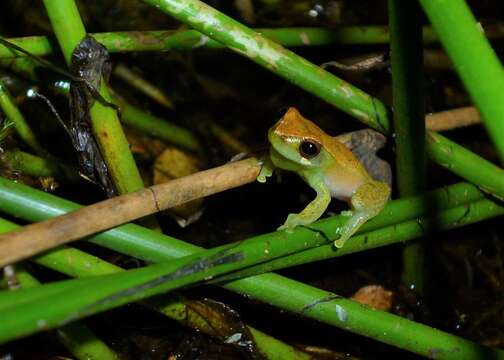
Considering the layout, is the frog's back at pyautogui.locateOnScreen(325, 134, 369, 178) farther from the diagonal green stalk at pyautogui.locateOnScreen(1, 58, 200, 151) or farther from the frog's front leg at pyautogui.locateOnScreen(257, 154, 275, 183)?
the diagonal green stalk at pyautogui.locateOnScreen(1, 58, 200, 151)

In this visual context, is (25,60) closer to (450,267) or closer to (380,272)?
(380,272)

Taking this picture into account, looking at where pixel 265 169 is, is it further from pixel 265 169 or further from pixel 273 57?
pixel 273 57

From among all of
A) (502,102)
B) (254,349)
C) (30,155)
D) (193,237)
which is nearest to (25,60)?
(30,155)

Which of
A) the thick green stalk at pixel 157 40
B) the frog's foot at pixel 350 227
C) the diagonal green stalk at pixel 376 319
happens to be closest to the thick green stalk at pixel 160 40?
the thick green stalk at pixel 157 40

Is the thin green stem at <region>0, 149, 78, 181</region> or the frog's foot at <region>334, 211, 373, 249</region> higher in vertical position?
the thin green stem at <region>0, 149, 78, 181</region>

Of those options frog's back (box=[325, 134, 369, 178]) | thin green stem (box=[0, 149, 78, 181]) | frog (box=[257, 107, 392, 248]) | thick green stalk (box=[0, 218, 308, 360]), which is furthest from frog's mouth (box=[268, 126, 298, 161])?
thin green stem (box=[0, 149, 78, 181])

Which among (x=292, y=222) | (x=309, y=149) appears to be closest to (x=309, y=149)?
(x=309, y=149)

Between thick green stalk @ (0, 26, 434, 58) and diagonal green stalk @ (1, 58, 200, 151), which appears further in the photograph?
diagonal green stalk @ (1, 58, 200, 151)
